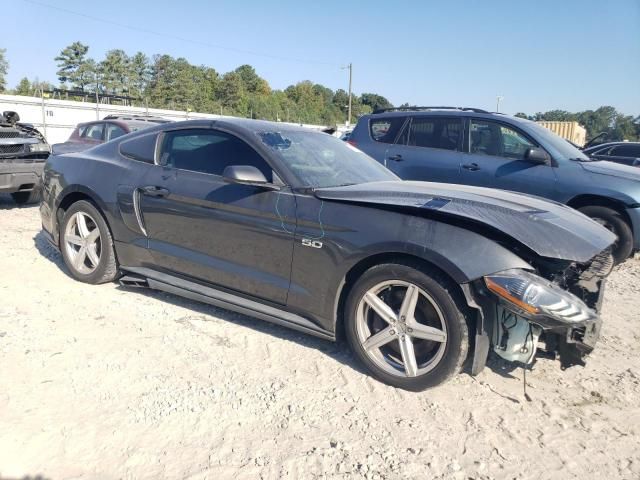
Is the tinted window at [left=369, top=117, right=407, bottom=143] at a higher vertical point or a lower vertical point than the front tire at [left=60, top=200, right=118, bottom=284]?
higher

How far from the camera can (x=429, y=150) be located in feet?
22.6

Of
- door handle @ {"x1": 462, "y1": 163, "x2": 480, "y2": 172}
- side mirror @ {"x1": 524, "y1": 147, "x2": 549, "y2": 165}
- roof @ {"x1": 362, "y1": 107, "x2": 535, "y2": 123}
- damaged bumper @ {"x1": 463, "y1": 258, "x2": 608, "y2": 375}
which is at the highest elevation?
roof @ {"x1": 362, "y1": 107, "x2": 535, "y2": 123}

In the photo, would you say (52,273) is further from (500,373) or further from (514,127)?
(514,127)

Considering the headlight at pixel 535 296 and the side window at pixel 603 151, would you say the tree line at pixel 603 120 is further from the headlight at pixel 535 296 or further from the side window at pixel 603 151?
the headlight at pixel 535 296

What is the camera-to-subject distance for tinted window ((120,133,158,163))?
13.2ft

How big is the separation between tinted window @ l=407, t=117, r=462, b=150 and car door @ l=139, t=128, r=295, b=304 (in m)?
4.04

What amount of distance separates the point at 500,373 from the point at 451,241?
3.47ft

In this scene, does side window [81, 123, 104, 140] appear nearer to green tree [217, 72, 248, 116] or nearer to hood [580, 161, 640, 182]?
hood [580, 161, 640, 182]

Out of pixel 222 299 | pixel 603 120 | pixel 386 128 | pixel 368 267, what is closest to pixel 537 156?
pixel 386 128

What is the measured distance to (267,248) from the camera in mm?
3238

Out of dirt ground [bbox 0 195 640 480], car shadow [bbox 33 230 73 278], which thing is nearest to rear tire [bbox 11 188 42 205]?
car shadow [bbox 33 230 73 278]

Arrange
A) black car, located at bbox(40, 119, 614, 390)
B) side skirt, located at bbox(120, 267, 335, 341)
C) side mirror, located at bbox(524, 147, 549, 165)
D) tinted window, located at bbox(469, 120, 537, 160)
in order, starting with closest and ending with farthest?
black car, located at bbox(40, 119, 614, 390) < side skirt, located at bbox(120, 267, 335, 341) < side mirror, located at bbox(524, 147, 549, 165) < tinted window, located at bbox(469, 120, 537, 160)

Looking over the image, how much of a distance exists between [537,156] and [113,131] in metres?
7.65

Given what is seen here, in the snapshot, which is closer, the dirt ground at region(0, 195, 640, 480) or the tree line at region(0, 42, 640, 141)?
the dirt ground at region(0, 195, 640, 480)
